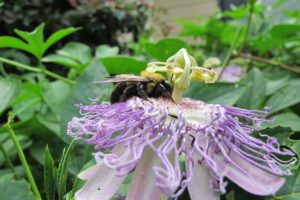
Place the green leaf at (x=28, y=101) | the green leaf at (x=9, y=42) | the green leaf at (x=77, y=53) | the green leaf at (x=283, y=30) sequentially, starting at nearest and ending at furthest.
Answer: the green leaf at (x=9, y=42) < the green leaf at (x=28, y=101) < the green leaf at (x=77, y=53) < the green leaf at (x=283, y=30)

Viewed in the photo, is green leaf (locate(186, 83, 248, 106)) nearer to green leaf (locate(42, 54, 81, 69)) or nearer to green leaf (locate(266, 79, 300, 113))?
green leaf (locate(266, 79, 300, 113))

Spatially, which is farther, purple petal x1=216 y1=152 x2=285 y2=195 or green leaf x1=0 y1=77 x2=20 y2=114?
green leaf x1=0 y1=77 x2=20 y2=114

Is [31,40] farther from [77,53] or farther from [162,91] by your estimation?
[162,91]

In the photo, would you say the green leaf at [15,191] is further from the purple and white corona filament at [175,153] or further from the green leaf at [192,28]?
the green leaf at [192,28]

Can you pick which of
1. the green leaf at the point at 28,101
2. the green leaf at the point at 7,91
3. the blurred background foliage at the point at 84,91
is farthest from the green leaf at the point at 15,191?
the green leaf at the point at 28,101

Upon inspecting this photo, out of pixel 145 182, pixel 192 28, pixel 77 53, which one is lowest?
pixel 145 182

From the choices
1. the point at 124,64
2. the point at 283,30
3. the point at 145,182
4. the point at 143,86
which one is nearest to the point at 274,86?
the point at 283,30

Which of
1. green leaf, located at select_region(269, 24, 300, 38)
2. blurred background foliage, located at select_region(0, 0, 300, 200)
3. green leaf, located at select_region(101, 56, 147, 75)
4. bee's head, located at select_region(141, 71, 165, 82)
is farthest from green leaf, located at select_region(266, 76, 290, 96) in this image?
bee's head, located at select_region(141, 71, 165, 82)
